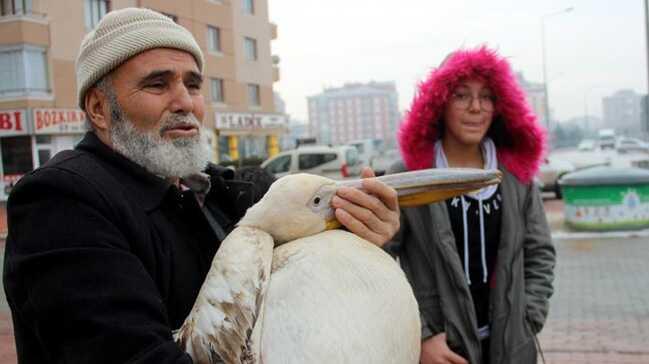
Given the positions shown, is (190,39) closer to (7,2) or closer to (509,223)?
(509,223)

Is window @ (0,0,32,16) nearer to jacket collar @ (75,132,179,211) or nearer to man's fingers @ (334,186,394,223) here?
jacket collar @ (75,132,179,211)

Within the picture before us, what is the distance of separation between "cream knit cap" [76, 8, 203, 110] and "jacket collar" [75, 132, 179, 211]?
7.6 inches

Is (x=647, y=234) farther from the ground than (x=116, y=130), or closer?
closer

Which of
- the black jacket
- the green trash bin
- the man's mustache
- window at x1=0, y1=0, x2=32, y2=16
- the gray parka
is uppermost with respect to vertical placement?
window at x1=0, y1=0, x2=32, y2=16

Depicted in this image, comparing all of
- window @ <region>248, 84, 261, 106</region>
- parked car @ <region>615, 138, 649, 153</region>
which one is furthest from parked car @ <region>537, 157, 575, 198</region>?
window @ <region>248, 84, 261, 106</region>

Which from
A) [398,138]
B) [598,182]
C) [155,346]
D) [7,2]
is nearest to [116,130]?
[155,346]

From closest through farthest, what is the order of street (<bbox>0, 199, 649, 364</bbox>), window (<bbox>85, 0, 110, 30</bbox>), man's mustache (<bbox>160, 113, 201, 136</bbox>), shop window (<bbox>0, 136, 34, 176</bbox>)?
1. man's mustache (<bbox>160, 113, 201, 136</bbox>)
2. street (<bbox>0, 199, 649, 364</bbox>)
3. shop window (<bbox>0, 136, 34, 176</bbox>)
4. window (<bbox>85, 0, 110, 30</bbox>)

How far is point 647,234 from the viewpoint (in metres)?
9.77

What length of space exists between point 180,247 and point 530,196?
1529mm

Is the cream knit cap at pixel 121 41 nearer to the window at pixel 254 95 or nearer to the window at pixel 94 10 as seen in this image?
the window at pixel 94 10

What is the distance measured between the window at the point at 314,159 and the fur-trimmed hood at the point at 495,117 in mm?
15051

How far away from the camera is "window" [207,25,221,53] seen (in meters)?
27.7

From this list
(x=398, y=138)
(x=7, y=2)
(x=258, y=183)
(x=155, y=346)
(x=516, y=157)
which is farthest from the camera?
(x=7, y=2)

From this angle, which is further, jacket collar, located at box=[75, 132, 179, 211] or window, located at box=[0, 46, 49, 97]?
window, located at box=[0, 46, 49, 97]
